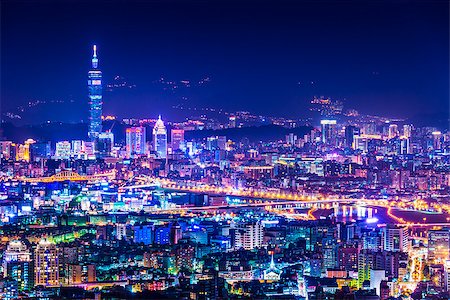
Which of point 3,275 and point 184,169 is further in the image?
point 184,169

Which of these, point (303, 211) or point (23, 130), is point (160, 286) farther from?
point (23, 130)

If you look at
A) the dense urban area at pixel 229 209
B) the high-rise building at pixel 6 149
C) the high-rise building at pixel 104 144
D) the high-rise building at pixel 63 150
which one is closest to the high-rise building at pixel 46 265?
the dense urban area at pixel 229 209

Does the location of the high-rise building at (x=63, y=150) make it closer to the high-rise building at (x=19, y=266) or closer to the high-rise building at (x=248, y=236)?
the high-rise building at (x=248, y=236)

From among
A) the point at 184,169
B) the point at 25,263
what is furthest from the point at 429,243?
the point at 184,169

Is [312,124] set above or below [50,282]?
above

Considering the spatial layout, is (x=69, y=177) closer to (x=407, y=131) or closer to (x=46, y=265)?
(x=407, y=131)

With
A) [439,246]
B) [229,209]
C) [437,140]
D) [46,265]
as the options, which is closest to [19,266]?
[46,265]

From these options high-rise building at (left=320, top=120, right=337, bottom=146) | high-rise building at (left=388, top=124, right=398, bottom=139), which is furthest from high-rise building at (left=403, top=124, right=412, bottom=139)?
high-rise building at (left=320, top=120, right=337, bottom=146)

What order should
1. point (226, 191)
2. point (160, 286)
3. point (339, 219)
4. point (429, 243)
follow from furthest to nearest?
point (226, 191) < point (339, 219) < point (429, 243) < point (160, 286)
